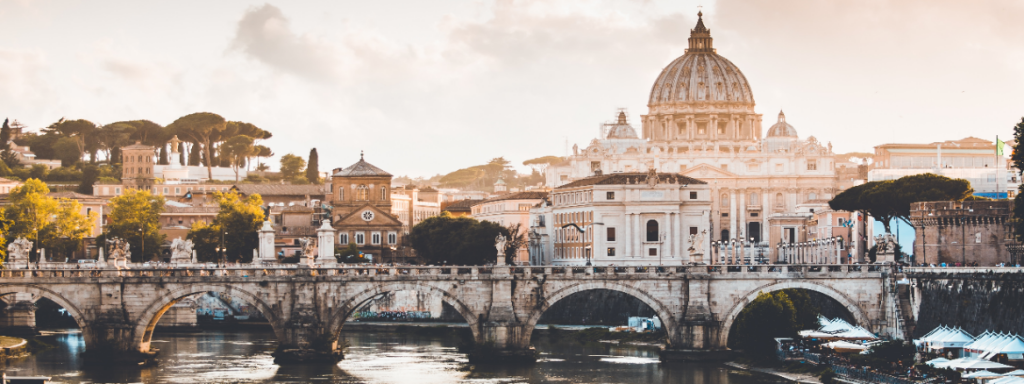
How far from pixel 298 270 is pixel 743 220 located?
3386 inches

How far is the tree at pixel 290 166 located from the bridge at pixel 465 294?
120 metres

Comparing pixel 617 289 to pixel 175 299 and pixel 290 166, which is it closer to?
pixel 175 299

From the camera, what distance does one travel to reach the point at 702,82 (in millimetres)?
165000

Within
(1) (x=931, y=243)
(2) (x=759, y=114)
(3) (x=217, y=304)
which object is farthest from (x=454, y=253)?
(2) (x=759, y=114)

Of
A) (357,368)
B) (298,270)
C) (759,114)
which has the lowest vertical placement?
(357,368)

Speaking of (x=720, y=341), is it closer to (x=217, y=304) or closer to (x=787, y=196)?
(x=217, y=304)

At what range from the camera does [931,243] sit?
71.6 m

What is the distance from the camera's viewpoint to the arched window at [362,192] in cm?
12162

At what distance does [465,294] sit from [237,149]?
11661 centimetres

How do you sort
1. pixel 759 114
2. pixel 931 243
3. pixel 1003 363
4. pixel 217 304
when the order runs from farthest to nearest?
1. pixel 759 114
2. pixel 217 304
3. pixel 931 243
4. pixel 1003 363

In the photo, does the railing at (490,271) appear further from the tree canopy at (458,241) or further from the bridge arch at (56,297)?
the tree canopy at (458,241)

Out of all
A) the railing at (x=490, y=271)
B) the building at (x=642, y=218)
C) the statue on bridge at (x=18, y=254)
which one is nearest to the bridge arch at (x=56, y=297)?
the railing at (x=490, y=271)

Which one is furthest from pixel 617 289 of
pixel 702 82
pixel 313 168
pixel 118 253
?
pixel 313 168

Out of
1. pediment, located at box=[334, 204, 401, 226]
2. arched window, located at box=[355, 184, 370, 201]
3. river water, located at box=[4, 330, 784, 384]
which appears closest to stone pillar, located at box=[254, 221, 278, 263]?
river water, located at box=[4, 330, 784, 384]
